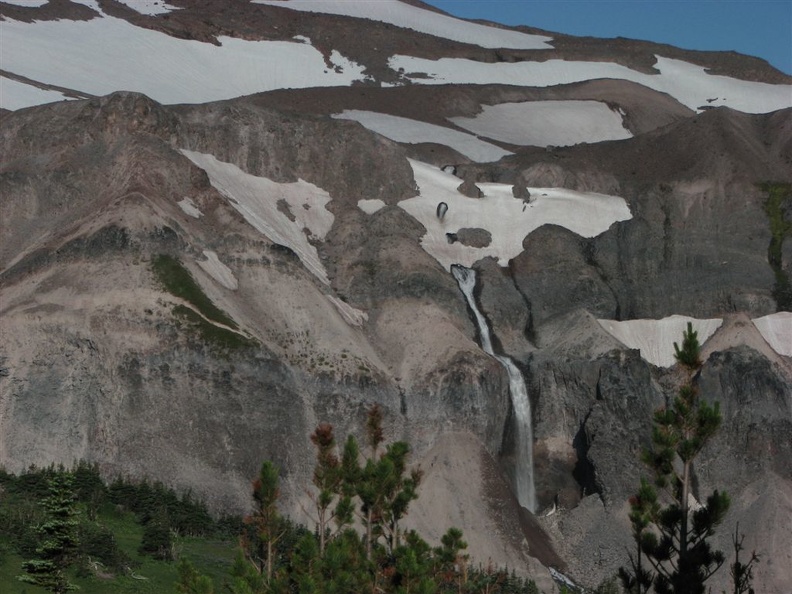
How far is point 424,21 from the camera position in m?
183

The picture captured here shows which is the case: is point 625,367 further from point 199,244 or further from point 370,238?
point 199,244

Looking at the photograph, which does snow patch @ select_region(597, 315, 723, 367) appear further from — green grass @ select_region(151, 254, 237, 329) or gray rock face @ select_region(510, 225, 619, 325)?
green grass @ select_region(151, 254, 237, 329)

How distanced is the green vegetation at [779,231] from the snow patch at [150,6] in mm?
92320

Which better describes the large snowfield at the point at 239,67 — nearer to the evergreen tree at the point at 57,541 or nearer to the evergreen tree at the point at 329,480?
the evergreen tree at the point at 57,541

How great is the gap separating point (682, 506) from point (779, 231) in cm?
5987

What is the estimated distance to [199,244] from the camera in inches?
2788

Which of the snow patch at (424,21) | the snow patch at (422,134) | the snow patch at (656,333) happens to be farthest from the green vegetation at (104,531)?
the snow patch at (424,21)

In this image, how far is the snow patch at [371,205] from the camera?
83625mm

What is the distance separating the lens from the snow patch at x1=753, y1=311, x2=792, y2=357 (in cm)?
7794

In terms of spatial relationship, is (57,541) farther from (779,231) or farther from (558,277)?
(779,231)

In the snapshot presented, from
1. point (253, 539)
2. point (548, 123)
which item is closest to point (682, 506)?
point (253, 539)

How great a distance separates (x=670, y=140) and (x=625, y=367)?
28604mm

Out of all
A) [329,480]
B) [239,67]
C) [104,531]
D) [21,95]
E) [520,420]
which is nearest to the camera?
[329,480]

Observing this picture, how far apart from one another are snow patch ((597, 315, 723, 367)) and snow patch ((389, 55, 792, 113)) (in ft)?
237
